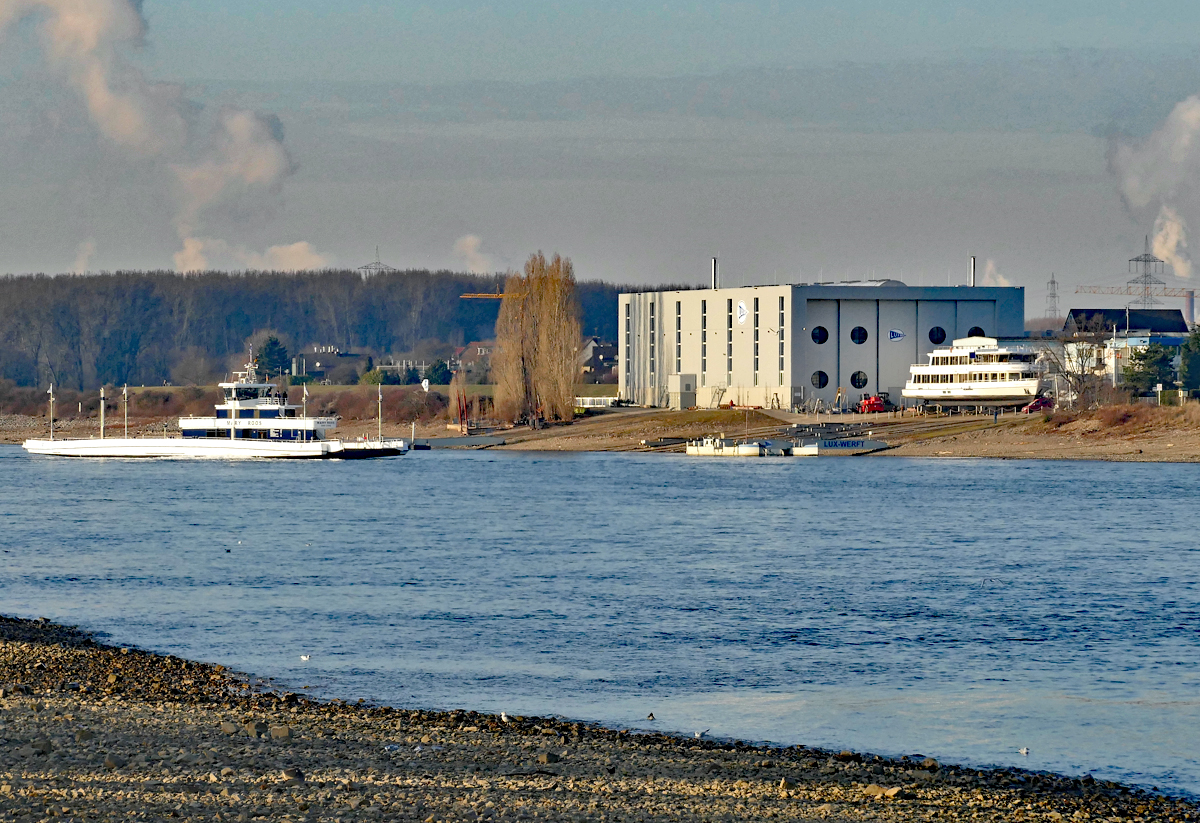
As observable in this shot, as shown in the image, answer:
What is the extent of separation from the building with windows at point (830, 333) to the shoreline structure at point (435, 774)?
108m

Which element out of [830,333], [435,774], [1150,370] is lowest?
[435,774]

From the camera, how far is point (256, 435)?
106 metres

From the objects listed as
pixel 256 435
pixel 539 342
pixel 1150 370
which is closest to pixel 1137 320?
pixel 1150 370

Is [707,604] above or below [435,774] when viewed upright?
below

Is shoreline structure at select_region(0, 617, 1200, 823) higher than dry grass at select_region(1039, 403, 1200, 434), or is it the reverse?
dry grass at select_region(1039, 403, 1200, 434)

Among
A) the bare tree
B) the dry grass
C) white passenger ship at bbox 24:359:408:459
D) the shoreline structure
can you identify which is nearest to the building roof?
the bare tree

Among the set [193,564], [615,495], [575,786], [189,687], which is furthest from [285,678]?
[615,495]

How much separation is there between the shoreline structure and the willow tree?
364 feet

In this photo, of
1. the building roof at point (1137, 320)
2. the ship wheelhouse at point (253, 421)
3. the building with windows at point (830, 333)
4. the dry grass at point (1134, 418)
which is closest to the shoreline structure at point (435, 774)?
the ship wheelhouse at point (253, 421)

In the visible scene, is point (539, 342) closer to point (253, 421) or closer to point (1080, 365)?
point (253, 421)

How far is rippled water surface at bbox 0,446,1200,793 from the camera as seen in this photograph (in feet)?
66.8

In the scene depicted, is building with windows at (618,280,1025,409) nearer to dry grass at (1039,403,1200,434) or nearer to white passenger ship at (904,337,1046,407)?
white passenger ship at (904,337,1046,407)

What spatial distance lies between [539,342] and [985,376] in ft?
129

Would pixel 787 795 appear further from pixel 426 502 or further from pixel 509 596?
pixel 426 502
